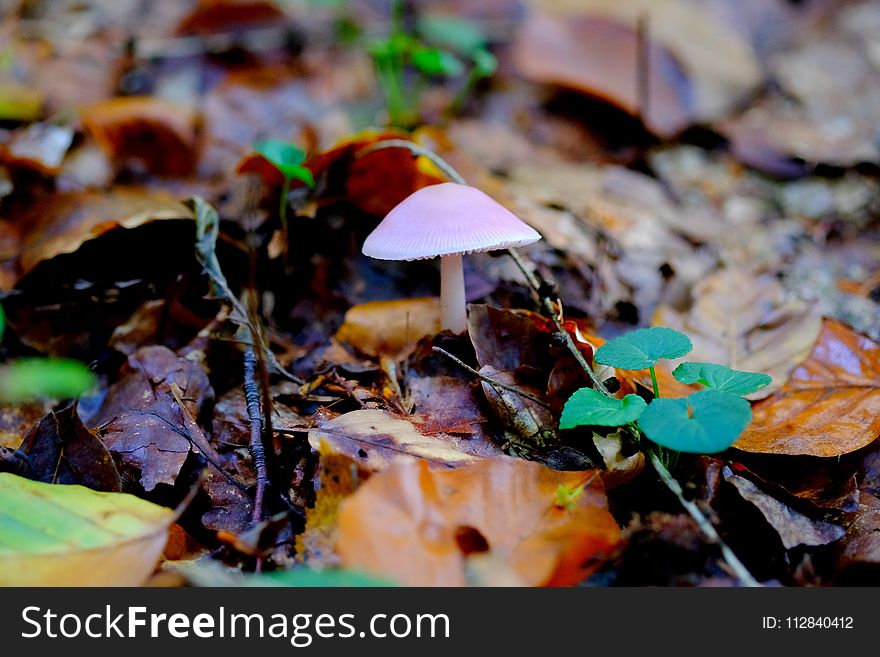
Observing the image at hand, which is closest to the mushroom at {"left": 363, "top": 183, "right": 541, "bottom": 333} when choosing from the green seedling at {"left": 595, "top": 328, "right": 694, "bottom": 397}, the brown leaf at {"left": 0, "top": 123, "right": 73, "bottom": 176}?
the green seedling at {"left": 595, "top": 328, "right": 694, "bottom": 397}

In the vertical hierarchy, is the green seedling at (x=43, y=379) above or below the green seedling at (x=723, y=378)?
below

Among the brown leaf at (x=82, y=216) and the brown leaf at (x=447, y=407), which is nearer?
the brown leaf at (x=447, y=407)

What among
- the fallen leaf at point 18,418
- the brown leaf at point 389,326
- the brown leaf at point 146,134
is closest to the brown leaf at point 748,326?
the brown leaf at point 389,326

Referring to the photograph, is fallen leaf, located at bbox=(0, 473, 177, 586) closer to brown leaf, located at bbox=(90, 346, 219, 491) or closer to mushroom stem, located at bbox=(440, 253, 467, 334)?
brown leaf, located at bbox=(90, 346, 219, 491)

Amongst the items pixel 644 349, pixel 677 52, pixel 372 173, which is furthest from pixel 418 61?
pixel 677 52

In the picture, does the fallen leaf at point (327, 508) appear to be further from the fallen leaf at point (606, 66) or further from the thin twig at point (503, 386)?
the fallen leaf at point (606, 66)

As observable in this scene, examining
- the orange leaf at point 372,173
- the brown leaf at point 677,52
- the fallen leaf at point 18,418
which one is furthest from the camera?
the brown leaf at point 677,52

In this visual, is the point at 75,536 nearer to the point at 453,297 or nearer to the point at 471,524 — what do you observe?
the point at 471,524
